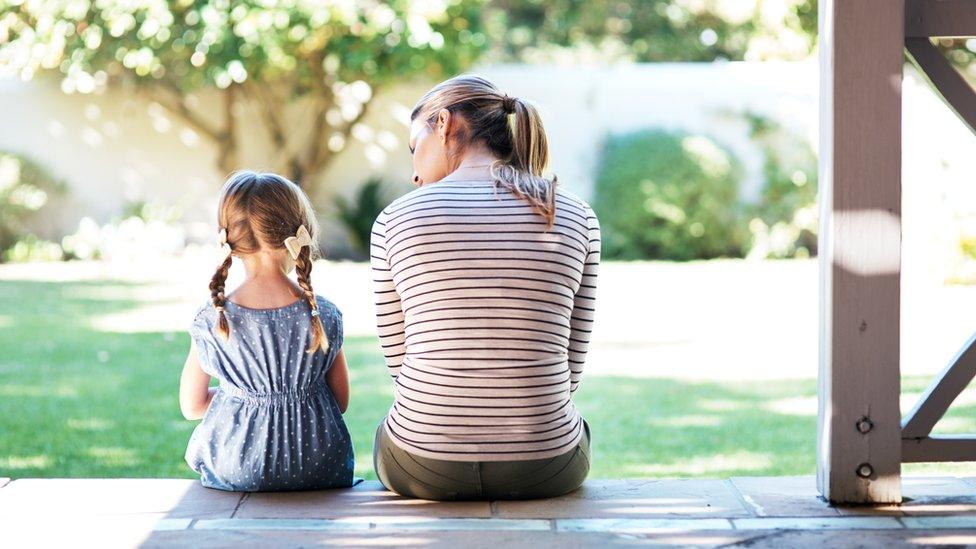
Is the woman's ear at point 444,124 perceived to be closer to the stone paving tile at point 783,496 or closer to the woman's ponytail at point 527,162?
the woman's ponytail at point 527,162

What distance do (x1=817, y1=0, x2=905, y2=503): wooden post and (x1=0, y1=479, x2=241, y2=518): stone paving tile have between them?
1.49 metres

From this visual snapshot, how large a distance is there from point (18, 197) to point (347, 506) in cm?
1040

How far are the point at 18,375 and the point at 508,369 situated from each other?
425 cm

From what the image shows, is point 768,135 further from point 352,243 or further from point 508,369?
point 508,369

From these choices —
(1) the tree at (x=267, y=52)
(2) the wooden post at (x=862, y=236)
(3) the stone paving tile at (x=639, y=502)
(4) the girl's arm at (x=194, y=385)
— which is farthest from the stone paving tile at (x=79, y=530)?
(1) the tree at (x=267, y=52)

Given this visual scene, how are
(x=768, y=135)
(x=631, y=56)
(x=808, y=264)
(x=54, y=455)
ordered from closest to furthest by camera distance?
(x=54, y=455) → (x=808, y=264) → (x=768, y=135) → (x=631, y=56)

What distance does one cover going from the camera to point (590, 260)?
3.00 m

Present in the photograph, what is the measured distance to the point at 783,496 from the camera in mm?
3002

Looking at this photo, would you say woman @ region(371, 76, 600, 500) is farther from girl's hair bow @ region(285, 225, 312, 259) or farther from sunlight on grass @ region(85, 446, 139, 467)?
sunlight on grass @ region(85, 446, 139, 467)

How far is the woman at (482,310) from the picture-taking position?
9.08ft

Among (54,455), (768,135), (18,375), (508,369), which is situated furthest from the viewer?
(768,135)

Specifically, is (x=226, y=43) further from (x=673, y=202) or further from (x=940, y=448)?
(x=940, y=448)

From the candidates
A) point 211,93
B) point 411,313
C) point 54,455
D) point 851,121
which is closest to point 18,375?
point 54,455

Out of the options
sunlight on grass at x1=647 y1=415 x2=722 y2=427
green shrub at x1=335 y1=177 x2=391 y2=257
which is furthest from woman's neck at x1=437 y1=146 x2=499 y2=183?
green shrub at x1=335 y1=177 x2=391 y2=257
